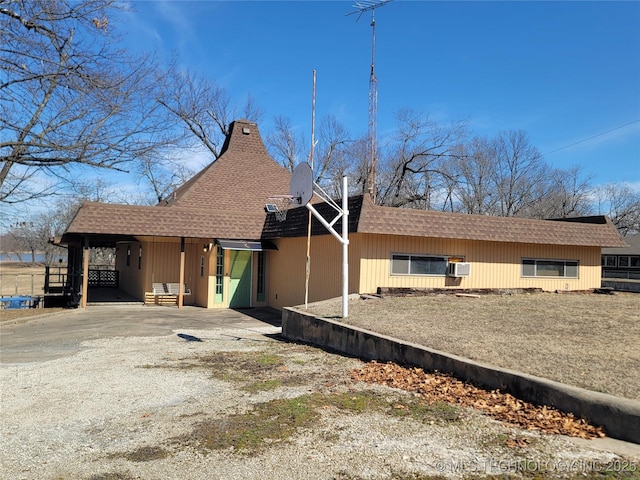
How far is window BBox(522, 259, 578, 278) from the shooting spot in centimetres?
1697

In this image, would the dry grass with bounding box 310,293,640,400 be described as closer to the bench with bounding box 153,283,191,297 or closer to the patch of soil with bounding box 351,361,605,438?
the patch of soil with bounding box 351,361,605,438

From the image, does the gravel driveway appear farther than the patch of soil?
No

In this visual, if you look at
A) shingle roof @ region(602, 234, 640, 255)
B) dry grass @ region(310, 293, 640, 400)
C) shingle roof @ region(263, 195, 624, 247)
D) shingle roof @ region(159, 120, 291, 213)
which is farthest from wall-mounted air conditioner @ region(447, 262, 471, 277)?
shingle roof @ region(602, 234, 640, 255)

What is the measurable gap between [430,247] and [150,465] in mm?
12134

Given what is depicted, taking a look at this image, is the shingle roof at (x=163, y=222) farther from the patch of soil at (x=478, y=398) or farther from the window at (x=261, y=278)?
the patch of soil at (x=478, y=398)

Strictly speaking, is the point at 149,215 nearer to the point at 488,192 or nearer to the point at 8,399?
the point at 8,399

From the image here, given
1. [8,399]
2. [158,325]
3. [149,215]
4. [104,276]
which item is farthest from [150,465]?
[104,276]

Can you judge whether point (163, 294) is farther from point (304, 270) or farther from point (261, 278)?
point (304, 270)

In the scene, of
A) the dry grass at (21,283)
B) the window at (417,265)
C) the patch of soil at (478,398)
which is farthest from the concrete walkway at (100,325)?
the patch of soil at (478,398)

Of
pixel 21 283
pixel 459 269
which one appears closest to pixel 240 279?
pixel 459 269

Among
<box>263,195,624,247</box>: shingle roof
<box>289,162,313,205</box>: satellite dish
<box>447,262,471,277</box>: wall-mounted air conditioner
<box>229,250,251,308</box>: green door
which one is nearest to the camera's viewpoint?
<box>289,162,313,205</box>: satellite dish

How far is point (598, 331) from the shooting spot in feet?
28.9

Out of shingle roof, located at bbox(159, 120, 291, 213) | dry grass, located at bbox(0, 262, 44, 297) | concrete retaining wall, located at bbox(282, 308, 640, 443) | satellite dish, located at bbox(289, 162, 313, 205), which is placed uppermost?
shingle roof, located at bbox(159, 120, 291, 213)

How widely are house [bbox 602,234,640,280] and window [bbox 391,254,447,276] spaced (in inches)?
1240
